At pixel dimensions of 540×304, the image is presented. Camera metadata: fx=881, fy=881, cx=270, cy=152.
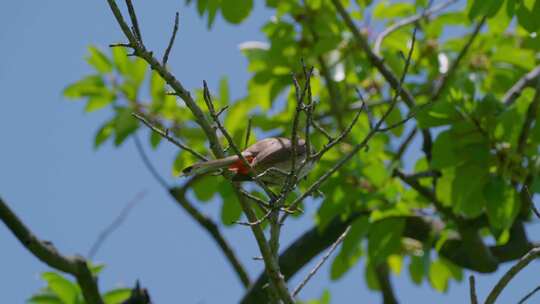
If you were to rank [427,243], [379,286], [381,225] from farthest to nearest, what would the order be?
[379,286] → [427,243] → [381,225]

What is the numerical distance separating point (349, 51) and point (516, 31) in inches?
70.0

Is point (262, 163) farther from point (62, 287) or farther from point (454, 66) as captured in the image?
point (454, 66)

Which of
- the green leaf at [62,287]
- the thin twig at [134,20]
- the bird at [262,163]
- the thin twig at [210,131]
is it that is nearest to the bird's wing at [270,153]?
the bird at [262,163]

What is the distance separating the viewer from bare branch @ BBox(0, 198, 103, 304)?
13.7ft

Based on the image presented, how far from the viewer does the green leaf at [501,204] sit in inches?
187

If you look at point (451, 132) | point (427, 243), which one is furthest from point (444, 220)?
point (451, 132)

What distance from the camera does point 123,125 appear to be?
601cm

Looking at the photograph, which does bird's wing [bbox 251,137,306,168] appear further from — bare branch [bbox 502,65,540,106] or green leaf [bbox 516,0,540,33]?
bare branch [bbox 502,65,540,106]

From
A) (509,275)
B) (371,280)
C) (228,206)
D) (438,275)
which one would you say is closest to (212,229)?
(228,206)

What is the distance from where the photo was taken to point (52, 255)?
14.1 feet

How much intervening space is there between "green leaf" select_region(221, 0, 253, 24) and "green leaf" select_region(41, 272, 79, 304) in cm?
163

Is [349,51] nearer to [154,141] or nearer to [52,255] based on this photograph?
[154,141]

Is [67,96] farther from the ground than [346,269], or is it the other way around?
[67,96]

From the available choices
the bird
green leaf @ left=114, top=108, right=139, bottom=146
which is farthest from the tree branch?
the bird
